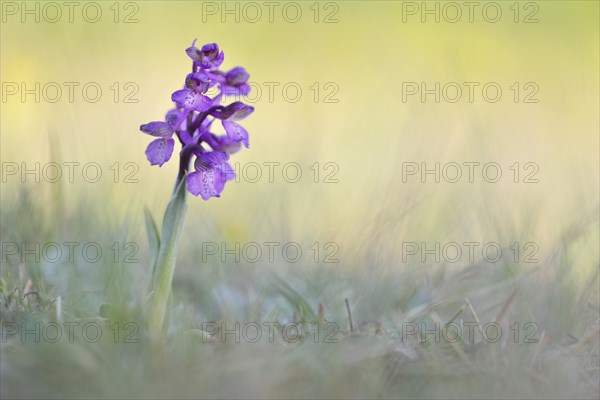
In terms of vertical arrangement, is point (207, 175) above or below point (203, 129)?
below

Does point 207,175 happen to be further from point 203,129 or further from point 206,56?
point 206,56

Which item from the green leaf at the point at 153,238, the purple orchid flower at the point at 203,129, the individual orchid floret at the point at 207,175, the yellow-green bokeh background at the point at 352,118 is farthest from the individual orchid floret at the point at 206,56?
the yellow-green bokeh background at the point at 352,118

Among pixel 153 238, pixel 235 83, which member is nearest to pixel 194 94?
pixel 235 83

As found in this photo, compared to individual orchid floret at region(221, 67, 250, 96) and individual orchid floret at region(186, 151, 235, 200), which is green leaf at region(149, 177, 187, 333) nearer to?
individual orchid floret at region(186, 151, 235, 200)

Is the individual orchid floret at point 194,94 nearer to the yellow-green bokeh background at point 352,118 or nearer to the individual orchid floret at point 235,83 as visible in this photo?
the individual orchid floret at point 235,83

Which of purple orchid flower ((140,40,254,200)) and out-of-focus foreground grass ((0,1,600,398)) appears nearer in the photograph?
out-of-focus foreground grass ((0,1,600,398))

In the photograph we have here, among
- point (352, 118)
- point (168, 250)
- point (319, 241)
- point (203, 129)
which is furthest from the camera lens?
point (352, 118)

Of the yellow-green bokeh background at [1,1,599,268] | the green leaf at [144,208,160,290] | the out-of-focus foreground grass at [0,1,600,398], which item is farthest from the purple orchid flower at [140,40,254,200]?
the yellow-green bokeh background at [1,1,599,268]

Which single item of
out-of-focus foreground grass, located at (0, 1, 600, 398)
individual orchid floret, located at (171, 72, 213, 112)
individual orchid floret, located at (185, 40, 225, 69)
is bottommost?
out-of-focus foreground grass, located at (0, 1, 600, 398)
